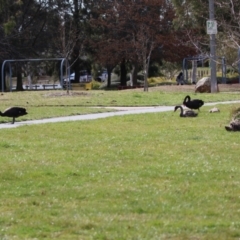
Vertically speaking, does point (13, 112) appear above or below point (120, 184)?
above

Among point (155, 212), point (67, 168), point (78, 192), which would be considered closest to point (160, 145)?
point (67, 168)

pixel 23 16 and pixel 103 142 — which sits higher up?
pixel 23 16

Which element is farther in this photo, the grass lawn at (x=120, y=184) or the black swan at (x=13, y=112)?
the black swan at (x=13, y=112)

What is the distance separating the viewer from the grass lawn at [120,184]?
7727mm

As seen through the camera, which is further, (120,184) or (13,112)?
(13,112)

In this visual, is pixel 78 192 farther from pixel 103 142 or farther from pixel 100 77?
pixel 100 77

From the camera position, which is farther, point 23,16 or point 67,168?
point 23,16

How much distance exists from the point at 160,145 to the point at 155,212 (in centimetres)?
603

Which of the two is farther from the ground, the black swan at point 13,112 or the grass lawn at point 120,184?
the black swan at point 13,112

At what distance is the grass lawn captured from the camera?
25.3 ft

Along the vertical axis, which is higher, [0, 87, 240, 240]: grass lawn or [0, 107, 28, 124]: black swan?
[0, 107, 28, 124]: black swan

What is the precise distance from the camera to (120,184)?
1010cm

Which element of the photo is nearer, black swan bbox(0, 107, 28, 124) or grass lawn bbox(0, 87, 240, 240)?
grass lawn bbox(0, 87, 240, 240)

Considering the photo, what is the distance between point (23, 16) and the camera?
5816cm
